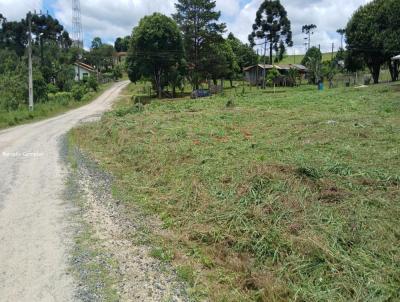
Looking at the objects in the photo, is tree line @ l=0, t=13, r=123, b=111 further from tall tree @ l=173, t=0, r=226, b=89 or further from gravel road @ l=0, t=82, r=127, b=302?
gravel road @ l=0, t=82, r=127, b=302

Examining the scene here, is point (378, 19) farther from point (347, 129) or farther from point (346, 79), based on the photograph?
point (347, 129)

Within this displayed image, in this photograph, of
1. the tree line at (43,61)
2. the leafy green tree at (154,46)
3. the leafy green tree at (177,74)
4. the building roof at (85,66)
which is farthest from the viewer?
the building roof at (85,66)

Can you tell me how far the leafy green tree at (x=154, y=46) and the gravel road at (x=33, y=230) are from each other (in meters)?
24.7

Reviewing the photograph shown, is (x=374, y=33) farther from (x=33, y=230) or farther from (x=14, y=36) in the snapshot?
(x=14, y=36)

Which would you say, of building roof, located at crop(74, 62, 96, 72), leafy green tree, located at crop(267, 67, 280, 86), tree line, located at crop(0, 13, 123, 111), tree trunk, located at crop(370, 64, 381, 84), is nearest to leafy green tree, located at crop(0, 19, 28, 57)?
tree line, located at crop(0, 13, 123, 111)

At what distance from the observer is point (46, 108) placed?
27047 millimetres

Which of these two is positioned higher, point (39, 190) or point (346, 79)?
point (346, 79)

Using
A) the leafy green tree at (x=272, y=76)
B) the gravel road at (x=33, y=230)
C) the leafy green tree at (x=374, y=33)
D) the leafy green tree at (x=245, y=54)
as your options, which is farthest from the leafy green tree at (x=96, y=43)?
the gravel road at (x=33, y=230)

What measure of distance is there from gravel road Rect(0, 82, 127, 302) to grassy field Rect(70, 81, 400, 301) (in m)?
1.25

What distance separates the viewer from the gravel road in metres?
4.29

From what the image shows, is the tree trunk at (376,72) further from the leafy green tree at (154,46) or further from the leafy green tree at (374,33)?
the leafy green tree at (154,46)

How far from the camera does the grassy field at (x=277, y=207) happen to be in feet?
→ 13.7

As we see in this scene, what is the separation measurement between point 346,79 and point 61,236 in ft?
136

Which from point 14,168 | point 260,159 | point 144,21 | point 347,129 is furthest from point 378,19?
point 14,168
